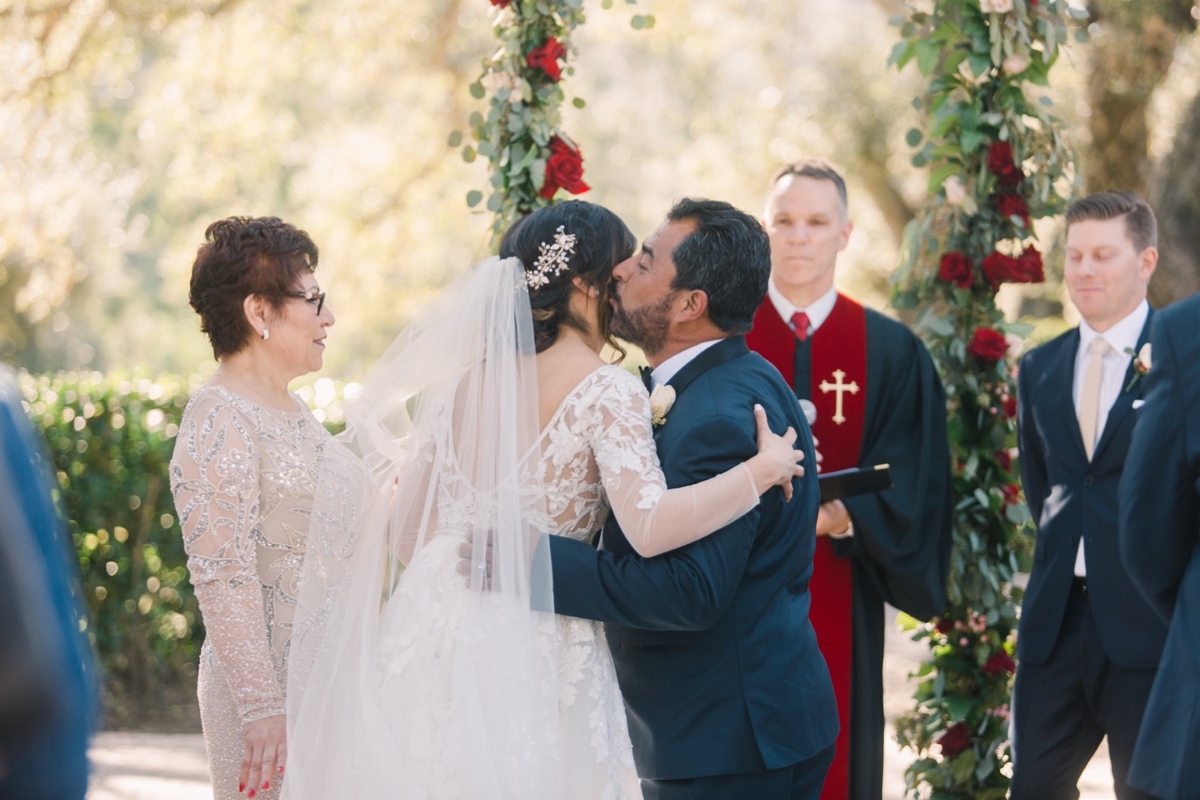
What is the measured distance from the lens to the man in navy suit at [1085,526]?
3.79 meters

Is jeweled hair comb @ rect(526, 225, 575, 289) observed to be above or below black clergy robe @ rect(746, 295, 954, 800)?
above

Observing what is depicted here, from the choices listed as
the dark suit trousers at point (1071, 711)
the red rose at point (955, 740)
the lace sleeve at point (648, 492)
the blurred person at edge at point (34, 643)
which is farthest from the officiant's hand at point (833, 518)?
the blurred person at edge at point (34, 643)

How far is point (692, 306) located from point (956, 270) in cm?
195

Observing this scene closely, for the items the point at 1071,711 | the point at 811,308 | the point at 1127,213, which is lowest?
the point at 1071,711

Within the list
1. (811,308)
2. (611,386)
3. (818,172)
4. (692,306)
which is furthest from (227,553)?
(818,172)

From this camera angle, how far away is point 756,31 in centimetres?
1617

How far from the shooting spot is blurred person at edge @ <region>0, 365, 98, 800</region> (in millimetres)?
1445

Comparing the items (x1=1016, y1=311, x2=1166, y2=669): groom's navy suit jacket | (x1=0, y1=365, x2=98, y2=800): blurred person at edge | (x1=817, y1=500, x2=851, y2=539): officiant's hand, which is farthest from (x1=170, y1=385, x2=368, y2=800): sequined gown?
(x1=1016, y1=311, x2=1166, y2=669): groom's navy suit jacket

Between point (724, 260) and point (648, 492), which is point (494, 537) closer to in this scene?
point (648, 492)

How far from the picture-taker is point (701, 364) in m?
2.98

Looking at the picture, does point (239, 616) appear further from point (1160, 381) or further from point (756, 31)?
point (756, 31)

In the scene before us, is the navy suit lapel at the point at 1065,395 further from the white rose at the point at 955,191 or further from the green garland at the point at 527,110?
the green garland at the point at 527,110

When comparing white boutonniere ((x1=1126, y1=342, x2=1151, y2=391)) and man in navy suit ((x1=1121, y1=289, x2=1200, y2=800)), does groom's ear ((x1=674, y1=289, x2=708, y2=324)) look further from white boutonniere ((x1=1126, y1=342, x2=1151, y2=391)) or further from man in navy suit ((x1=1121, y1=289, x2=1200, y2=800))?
white boutonniere ((x1=1126, y1=342, x2=1151, y2=391))

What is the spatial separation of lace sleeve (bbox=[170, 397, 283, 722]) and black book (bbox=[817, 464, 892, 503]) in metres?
1.79
